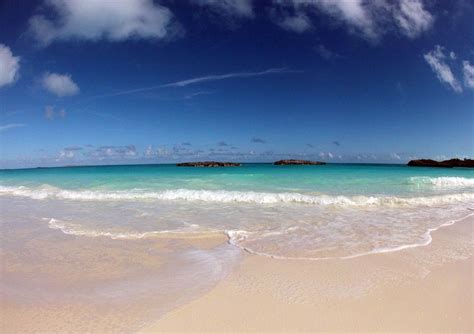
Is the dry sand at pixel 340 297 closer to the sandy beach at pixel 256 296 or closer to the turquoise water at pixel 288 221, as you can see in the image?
the sandy beach at pixel 256 296

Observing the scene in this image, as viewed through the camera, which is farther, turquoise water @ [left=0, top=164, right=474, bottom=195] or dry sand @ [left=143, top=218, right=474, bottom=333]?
turquoise water @ [left=0, top=164, right=474, bottom=195]

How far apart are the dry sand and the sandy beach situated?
0.04ft

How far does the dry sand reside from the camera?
3.03 metres

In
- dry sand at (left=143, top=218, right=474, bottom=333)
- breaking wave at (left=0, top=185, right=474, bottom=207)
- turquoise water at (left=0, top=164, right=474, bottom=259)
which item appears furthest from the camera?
breaking wave at (left=0, top=185, right=474, bottom=207)

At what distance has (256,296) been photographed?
3646 millimetres

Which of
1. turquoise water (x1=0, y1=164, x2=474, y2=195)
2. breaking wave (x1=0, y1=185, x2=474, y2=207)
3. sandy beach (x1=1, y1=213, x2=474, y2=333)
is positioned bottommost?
sandy beach (x1=1, y1=213, x2=474, y2=333)

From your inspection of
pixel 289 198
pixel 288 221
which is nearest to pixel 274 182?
pixel 289 198

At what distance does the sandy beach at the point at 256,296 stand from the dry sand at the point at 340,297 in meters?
0.01

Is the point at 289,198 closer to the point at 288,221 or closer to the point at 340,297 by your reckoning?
the point at 288,221

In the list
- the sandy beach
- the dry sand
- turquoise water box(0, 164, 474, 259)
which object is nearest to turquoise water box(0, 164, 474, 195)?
turquoise water box(0, 164, 474, 259)

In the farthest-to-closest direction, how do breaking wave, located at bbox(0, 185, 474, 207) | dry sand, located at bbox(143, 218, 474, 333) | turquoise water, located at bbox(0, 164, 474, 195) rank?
turquoise water, located at bbox(0, 164, 474, 195)
breaking wave, located at bbox(0, 185, 474, 207)
dry sand, located at bbox(143, 218, 474, 333)

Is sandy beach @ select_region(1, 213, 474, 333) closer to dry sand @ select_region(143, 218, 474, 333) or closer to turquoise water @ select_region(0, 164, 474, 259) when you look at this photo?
dry sand @ select_region(143, 218, 474, 333)

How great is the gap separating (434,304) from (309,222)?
4727 mm

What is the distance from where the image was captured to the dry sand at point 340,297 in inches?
119
